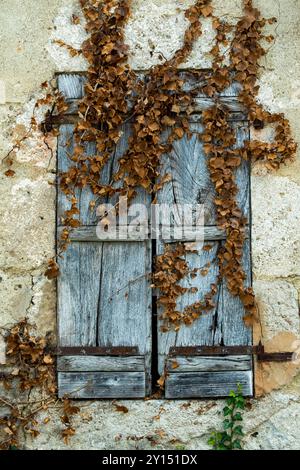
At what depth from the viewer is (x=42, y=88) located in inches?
159

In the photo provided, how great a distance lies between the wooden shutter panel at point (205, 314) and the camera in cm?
397

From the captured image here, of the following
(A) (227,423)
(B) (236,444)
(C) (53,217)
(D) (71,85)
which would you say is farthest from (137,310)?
(D) (71,85)

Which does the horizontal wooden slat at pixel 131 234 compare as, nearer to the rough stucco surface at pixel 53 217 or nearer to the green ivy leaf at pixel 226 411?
the rough stucco surface at pixel 53 217

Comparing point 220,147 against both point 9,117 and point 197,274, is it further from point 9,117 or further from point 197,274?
point 9,117

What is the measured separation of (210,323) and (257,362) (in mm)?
367

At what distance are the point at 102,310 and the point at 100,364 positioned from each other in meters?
0.33

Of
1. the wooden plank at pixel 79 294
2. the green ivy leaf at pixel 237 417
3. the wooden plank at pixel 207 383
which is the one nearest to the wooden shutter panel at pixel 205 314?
the wooden plank at pixel 207 383

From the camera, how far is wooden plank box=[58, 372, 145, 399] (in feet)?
13.0

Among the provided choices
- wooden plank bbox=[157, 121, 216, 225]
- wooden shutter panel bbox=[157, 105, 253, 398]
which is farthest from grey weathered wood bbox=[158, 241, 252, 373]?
wooden plank bbox=[157, 121, 216, 225]

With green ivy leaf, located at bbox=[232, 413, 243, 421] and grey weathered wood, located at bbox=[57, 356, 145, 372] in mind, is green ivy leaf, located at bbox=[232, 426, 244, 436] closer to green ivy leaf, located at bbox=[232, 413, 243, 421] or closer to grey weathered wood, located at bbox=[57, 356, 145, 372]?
green ivy leaf, located at bbox=[232, 413, 243, 421]

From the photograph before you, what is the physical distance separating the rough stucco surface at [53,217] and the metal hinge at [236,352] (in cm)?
5

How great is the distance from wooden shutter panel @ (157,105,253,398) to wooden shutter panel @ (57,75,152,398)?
6.3 inches

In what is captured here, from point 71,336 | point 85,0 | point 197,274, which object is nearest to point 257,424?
point 197,274
